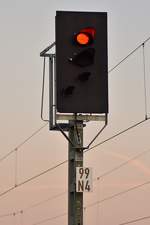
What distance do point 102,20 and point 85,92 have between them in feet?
2.89

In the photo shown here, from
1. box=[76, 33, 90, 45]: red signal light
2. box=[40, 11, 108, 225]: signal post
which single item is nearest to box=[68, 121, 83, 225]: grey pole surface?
box=[40, 11, 108, 225]: signal post

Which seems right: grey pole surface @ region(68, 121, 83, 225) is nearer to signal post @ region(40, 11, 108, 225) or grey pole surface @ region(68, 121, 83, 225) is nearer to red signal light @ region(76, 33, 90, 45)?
signal post @ region(40, 11, 108, 225)

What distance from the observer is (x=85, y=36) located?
6820mm

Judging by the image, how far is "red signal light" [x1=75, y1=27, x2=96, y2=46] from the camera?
22.4 feet

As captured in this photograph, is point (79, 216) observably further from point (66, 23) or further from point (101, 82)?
point (66, 23)

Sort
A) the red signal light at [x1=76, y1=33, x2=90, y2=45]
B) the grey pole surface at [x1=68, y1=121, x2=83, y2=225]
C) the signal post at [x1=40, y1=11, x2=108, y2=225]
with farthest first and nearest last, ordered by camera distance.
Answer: the grey pole surface at [x1=68, y1=121, x2=83, y2=225], the red signal light at [x1=76, y1=33, x2=90, y2=45], the signal post at [x1=40, y1=11, x2=108, y2=225]

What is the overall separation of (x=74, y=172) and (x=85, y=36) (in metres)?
1.60

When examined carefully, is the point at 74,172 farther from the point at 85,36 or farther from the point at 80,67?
→ the point at 85,36

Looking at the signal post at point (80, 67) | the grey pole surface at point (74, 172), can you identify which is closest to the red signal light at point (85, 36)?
the signal post at point (80, 67)

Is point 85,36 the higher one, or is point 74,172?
point 85,36

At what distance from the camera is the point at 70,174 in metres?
7.53

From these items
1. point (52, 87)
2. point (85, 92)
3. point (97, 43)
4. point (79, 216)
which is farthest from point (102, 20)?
point (79, 216)

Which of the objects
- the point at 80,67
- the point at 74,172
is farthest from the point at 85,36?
the point at 74,172

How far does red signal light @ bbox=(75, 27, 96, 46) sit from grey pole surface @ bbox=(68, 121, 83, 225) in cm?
101
